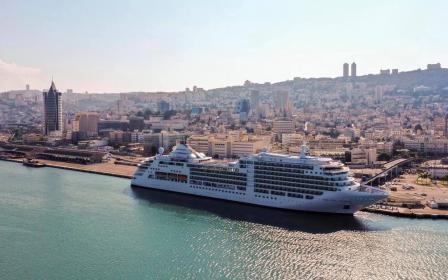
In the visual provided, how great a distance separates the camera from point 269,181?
19.1 m

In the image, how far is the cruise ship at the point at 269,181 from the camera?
17406 millimetres

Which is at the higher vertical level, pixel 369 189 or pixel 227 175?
pixel 227 175

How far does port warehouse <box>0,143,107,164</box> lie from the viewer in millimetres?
35041

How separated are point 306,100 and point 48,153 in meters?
72.7

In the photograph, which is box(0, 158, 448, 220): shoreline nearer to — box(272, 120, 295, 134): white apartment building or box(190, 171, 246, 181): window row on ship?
box(190, 171, 246, 181): window row on ship

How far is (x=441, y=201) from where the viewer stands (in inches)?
744

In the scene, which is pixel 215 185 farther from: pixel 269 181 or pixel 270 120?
pixel 270 120

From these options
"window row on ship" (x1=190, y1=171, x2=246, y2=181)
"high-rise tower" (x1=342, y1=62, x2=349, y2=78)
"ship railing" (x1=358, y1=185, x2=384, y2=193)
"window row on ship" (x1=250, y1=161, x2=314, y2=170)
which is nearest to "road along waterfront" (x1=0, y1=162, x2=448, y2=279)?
"ship railing" (x1=358, y1=185, x2=384, y2=193)

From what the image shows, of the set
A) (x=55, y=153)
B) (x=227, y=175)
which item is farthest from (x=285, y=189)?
(x=55, y=153)

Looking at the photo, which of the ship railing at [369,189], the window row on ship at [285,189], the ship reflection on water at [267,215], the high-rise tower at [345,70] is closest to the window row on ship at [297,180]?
the window row on ship at [285,189]

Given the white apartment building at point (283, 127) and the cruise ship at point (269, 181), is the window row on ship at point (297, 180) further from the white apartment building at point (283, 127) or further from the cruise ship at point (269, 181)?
the white apartment building at point (283, 127)

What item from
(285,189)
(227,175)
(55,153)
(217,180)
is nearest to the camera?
(285,189)

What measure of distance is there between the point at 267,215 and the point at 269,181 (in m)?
1.54

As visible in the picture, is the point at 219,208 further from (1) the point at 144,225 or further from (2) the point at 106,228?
(2) the point at 106,228
